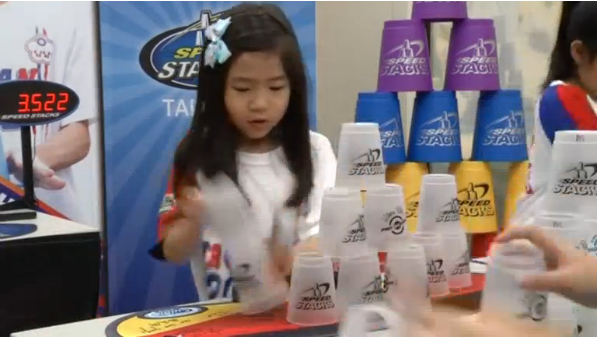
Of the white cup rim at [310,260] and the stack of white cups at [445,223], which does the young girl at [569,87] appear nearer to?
the stack of white cups at [445,223]

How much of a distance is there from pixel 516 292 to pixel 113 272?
1.76 m

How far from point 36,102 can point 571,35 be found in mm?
1538

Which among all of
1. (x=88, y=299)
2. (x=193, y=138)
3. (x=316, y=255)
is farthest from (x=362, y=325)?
(x=88, y=299)

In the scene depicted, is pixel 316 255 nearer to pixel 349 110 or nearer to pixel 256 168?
pixel 256 168

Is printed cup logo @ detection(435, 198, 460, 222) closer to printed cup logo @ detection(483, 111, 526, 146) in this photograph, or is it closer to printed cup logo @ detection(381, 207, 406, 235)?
printed cup logo @ detection(381, 207, 406, 235)

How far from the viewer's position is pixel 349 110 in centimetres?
284

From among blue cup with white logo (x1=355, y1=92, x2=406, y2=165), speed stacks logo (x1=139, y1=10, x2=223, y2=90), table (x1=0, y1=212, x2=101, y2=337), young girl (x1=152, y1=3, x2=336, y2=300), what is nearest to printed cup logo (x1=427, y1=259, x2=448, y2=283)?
young girl (x1=152, y1=3, x2=336, y2=300)

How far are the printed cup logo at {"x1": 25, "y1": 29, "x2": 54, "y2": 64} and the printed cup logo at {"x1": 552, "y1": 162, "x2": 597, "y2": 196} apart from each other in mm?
1769

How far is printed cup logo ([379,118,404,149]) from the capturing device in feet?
7.36

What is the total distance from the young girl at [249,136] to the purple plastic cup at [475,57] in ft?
3.33

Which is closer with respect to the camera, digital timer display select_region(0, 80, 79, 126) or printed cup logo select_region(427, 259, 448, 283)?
printed cup logo select_region(427, 259, 448, 283)

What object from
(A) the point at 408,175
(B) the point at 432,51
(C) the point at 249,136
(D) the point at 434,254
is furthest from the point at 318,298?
(B) the point at 432,51

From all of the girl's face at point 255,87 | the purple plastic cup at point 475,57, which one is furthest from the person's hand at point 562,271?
the purple plastic cup at point 475,57

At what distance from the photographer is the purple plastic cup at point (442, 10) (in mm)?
2264
